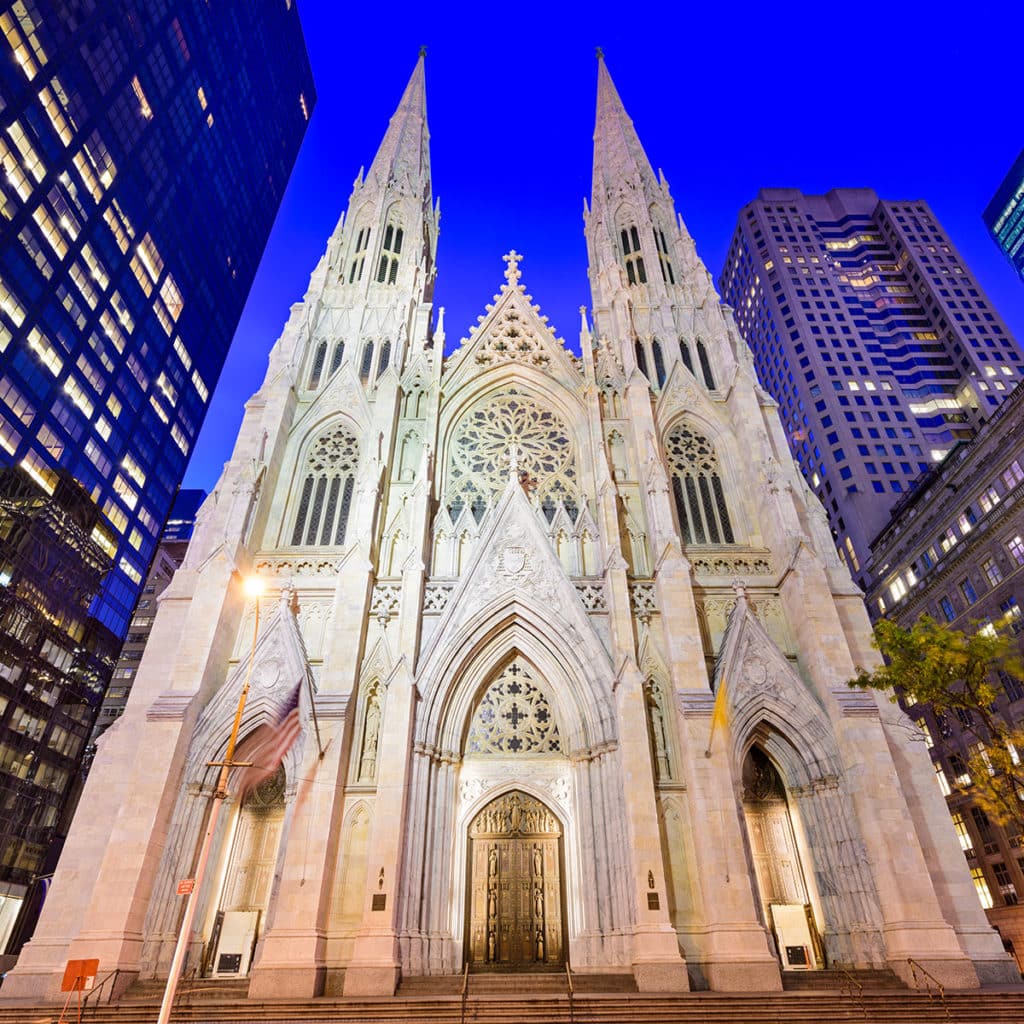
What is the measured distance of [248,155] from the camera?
65.1m

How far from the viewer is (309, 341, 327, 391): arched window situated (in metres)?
24.7

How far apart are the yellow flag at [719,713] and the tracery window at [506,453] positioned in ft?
28.3

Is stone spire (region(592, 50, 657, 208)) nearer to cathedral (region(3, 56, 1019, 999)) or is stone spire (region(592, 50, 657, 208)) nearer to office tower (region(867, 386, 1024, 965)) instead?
cathedral (region(3, 56, 1019, 999))

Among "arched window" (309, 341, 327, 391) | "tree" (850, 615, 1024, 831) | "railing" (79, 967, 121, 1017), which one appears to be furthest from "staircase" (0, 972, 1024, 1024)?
"arched window" (309, 341, 327, 391)

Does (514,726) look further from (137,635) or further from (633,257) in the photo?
(137,635)

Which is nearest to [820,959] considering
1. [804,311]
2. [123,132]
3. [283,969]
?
[283,969]

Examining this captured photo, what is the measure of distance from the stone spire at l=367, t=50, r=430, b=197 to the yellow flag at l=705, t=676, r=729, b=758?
28733 mm

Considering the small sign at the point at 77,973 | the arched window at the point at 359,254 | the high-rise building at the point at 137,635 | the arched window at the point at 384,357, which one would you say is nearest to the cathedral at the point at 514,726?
the arched window at the point at 384,357

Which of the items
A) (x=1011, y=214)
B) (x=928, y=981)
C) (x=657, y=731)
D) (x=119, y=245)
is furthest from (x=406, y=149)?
(x=1011, y=214)

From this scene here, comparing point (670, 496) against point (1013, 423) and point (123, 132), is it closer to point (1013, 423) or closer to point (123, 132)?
point (1013, 423)

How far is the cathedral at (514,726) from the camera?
46.7 ft

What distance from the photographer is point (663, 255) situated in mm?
30344

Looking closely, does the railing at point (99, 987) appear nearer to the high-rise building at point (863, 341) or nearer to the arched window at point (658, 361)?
the arched window at point (658, 361)

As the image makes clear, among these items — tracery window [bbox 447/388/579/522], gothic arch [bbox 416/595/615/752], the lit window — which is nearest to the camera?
gothic arch [bbox 416/595/615/752]
